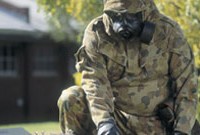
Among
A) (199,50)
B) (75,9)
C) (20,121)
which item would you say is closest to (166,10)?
(199,50)

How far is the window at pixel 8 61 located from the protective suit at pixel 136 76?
74.0 feet

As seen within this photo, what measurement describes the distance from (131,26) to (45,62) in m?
24.1

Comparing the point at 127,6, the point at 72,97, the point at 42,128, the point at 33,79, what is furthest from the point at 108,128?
the point at 33,79

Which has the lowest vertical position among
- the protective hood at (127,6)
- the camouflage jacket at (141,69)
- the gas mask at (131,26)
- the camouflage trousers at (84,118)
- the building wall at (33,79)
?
the building wall at (33,79)

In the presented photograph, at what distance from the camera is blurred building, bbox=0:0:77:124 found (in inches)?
1056

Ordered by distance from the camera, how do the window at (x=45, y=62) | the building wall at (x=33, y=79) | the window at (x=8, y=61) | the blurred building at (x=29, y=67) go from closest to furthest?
1. the blurred building at (x=29, y=67)
2. the building wall at (x=33, y=79)
3. the window at (x=8, y=61)
4. the window at (x=45, y=62)

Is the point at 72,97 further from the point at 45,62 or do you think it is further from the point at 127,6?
the point at 45,62

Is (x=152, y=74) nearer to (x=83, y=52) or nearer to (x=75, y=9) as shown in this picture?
(x=83, y=52)

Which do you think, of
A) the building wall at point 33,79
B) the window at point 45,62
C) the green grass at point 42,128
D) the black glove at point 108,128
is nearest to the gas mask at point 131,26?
the black glove at point 108,128

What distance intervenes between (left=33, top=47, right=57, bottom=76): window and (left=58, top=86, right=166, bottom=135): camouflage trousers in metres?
23.3

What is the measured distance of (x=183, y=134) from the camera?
502 centimetres

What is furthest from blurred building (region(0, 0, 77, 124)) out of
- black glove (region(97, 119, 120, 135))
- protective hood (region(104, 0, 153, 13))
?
black glove (region(97, 119, 120, 135))

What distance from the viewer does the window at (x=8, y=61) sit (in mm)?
27672

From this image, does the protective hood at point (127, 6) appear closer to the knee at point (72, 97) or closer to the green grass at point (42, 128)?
the knee at point (72, 97)
